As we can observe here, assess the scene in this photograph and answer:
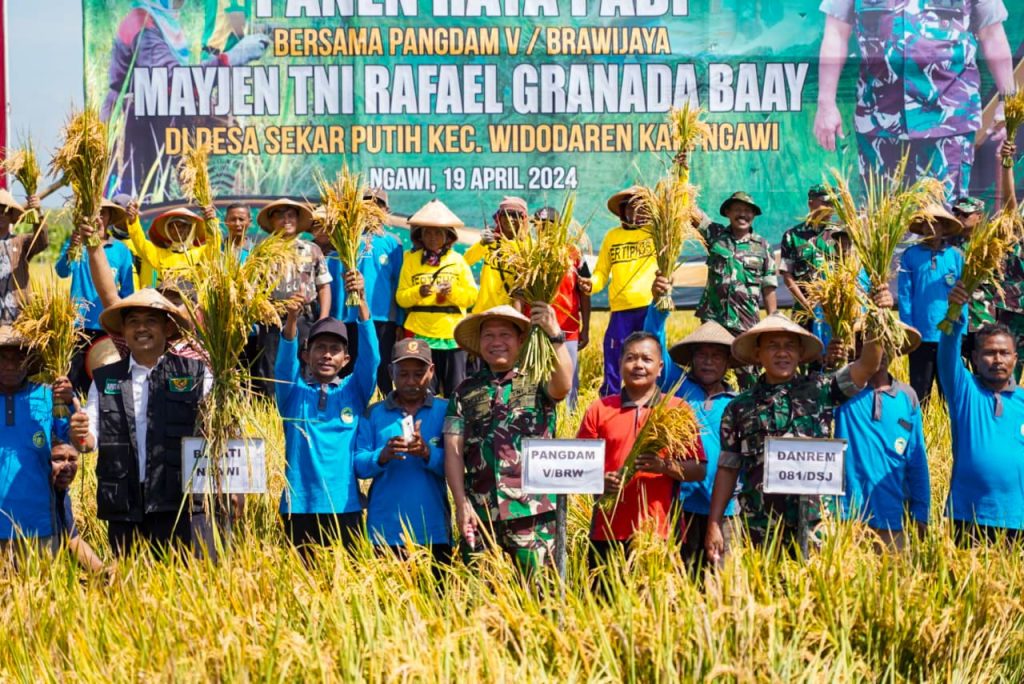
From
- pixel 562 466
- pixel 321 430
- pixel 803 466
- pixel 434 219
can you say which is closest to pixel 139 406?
pixel 321 430

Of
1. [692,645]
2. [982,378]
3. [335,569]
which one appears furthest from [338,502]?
[982,378]

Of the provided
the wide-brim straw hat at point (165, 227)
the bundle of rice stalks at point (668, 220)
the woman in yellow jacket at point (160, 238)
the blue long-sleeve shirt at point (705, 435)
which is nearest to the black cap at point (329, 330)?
the blue long-sleeve shirt at point (705, 435)

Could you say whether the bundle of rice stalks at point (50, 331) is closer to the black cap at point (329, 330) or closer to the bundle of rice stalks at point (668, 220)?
the black cap at point (329, 330)

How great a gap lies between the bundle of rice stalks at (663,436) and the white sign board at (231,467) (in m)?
1.49

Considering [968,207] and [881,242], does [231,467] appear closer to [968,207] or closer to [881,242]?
[881,242]

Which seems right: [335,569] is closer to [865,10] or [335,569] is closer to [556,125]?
[556,125]

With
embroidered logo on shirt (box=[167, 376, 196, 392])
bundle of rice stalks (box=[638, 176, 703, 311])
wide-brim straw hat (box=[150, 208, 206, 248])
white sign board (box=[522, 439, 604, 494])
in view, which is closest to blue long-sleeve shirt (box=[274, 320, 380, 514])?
embroidered logo on shirt (box=[167, 376, 196, 392])

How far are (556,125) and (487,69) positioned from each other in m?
0.75

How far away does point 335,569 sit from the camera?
5.92 meters

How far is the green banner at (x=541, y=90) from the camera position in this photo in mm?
11961

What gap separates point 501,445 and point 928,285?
4.51m

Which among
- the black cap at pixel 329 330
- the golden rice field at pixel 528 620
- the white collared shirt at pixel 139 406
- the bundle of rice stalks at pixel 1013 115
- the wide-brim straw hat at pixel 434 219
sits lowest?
the golden rice field at pixel 528 620

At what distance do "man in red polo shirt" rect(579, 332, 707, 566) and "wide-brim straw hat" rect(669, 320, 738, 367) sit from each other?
0.75 m

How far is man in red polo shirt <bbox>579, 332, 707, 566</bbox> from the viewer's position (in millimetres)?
6207
